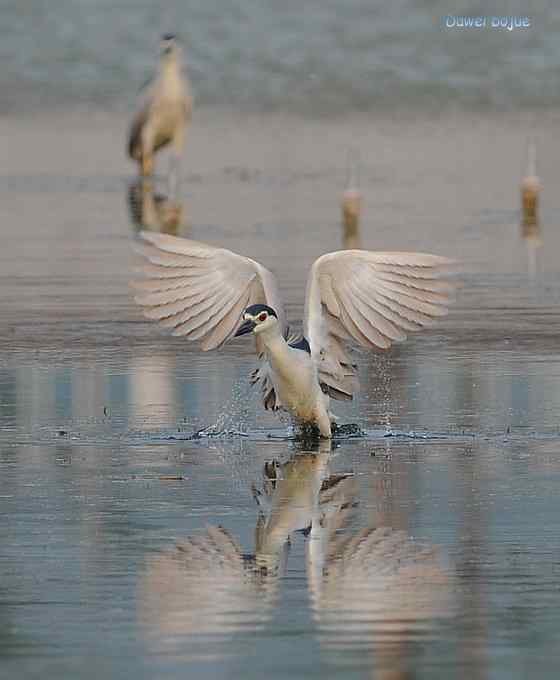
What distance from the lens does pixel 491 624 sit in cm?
912

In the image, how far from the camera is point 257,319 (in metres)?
13.4

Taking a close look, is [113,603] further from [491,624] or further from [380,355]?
[380,355]

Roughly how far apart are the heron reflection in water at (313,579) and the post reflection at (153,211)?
14.4 m

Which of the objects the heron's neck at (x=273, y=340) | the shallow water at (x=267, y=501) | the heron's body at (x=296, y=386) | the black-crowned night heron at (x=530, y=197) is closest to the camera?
the shallow water at (x=267, y=501)

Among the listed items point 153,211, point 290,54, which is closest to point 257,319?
point 153,211

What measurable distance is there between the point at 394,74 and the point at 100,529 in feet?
130

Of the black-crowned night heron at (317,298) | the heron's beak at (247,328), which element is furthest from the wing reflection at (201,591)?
the black-crowned night heron at (317,298)

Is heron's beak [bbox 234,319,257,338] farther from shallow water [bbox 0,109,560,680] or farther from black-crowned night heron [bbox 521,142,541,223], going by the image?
black-crowned night heron [bbox 521,142,541,223]

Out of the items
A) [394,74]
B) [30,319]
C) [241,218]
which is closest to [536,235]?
[241,218]

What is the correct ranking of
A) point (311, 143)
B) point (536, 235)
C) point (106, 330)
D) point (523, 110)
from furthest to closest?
point (523, 110) < point (311, 143) < point (536, 235) < point (106, 330)

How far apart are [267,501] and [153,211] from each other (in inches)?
672

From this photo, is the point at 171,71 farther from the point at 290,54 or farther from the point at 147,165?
the point at 290,54

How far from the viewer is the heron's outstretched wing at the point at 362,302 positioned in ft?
46.8

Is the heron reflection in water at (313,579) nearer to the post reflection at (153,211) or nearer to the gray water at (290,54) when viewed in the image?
the post reflection at (153,211)
